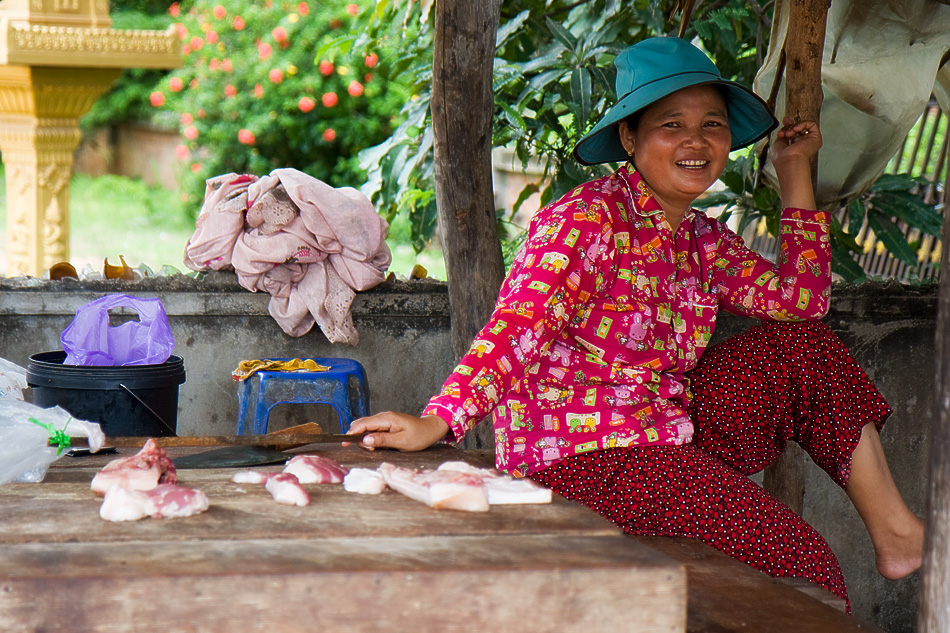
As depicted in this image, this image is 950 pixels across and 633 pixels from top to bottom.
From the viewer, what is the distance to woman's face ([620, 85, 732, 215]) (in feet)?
7.89

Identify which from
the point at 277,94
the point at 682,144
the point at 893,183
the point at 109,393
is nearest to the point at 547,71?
the point at 682,144

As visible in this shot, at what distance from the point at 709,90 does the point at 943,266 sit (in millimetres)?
1040

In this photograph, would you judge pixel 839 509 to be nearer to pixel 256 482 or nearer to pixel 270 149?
pixel 256 482

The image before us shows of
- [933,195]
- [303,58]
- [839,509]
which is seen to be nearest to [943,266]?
[839,509]

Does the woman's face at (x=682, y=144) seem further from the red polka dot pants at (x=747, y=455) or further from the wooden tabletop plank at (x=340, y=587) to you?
the wooden tabletop plank at (x=340, y=587)

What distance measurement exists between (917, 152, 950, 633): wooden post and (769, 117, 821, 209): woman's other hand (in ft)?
3.41

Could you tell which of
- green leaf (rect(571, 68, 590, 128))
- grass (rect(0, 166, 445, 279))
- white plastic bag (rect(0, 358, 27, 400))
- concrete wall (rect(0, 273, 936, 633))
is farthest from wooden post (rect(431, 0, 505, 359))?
grass (rect(0, 166, 445, 279))

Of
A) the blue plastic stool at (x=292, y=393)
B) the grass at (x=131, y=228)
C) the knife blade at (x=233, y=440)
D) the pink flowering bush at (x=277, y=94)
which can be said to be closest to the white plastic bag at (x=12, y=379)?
the blue plastic stool at (x=292, y=393)

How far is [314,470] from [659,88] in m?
1.19

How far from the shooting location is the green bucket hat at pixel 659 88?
2.37m

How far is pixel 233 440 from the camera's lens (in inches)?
83.7

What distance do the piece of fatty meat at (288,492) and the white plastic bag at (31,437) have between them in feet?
1.41

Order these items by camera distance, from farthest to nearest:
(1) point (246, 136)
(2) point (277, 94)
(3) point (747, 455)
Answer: (2) point (277, 94)
(1) point (246, 136)
(3) point (747, 455)

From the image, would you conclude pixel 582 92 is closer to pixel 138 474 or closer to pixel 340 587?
pixel 138 474
